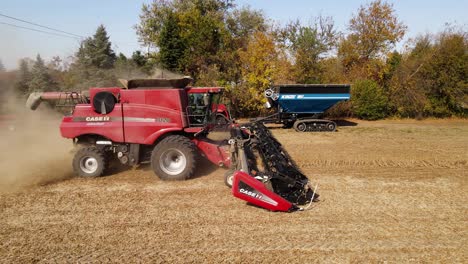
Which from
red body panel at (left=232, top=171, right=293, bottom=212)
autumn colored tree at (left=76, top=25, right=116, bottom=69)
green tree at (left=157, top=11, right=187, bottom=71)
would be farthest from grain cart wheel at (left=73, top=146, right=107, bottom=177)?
autumn colored tree at (left=76, top=25, right=116, bottom=69)

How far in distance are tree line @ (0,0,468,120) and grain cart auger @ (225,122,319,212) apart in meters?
14.5

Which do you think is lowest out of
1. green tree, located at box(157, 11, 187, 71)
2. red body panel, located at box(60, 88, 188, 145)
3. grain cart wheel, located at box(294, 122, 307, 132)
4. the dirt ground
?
the dirt ground

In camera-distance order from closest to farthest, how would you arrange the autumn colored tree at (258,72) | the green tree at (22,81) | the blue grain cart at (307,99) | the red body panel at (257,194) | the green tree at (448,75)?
the red body panel at (257,194) → the green tree at (22,81) → the blue grain cart at (307,99) → the green tree at (448,75) → the autumn colored tree at (258,72)

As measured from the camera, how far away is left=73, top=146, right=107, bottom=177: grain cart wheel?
7785mm

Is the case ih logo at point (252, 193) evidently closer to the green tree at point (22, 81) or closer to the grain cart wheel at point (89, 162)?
the grain cart wheel at point (89, 162)

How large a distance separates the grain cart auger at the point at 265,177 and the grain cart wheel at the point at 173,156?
0.94m

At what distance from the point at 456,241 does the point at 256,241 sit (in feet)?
8.74

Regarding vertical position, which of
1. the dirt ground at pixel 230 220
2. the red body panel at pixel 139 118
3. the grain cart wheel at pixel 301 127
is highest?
the red body panel at pixel 139 118

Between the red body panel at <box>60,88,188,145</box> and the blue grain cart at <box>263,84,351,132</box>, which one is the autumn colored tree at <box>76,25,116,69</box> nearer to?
the blue grain cart at <box>263,84,351,132</box>

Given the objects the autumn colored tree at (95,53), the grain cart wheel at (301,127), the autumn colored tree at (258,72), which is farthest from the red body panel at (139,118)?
the autumn colored tree at (95,53)

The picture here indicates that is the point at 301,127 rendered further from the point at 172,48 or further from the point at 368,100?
the point at 172,48

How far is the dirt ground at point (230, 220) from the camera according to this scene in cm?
437

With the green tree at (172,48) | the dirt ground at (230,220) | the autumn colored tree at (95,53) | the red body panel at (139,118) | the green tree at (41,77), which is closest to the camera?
the dirt ground at (230,220)

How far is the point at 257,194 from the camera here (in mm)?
5594
